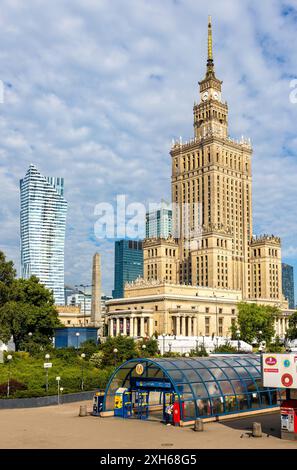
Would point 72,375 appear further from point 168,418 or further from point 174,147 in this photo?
point 174,147

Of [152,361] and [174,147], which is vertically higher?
[174,147]

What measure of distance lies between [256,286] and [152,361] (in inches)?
5734

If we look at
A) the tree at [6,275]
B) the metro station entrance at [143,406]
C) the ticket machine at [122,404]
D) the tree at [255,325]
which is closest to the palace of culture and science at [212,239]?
the tree at [255,325]

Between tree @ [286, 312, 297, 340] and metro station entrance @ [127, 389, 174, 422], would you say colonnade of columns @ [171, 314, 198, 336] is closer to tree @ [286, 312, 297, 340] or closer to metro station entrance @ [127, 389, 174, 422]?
tree @ [286, 312, 297, 340]

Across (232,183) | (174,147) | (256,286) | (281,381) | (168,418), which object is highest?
(174,147)

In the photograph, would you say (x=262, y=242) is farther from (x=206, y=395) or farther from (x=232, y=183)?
(x=206, y=395)

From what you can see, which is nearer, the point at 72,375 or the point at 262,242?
the point at 72,375

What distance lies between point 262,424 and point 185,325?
10637 cm

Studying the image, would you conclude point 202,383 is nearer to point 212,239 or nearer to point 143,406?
point 143,406

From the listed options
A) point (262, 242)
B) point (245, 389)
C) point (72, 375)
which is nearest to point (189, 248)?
point (262, 242)

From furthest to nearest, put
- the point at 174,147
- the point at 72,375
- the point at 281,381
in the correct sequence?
the point at 174,147
the point at 72,375
the point at 281,381

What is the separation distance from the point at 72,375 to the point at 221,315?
313ft

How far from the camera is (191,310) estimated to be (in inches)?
5650
